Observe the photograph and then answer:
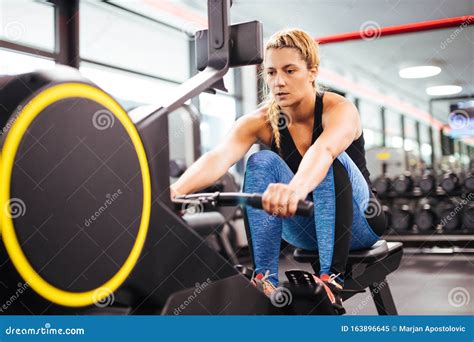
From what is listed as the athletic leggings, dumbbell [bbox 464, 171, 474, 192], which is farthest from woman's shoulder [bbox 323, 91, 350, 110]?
dumbbell [bbox 464, 171, 474, 192]

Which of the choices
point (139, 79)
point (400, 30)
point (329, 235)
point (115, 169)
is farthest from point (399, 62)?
point (115, 169)

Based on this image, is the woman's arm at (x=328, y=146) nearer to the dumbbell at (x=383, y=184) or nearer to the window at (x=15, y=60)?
the window at (x=15, y=60)

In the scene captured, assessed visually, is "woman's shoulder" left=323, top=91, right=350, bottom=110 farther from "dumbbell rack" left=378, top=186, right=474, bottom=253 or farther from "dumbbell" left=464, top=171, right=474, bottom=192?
"dumbbell rack" left=378, top=186, right=474, bottom=253

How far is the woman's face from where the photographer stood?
1485 mm

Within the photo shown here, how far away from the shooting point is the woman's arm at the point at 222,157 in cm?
139

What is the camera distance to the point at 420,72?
15.3 feet

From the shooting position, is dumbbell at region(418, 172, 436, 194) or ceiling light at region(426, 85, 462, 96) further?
dumbbell at region(418, 172, 436, 194)

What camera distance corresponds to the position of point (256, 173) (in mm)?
1440

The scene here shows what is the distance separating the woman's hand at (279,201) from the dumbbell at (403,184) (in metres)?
3.91

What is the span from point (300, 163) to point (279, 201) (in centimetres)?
39

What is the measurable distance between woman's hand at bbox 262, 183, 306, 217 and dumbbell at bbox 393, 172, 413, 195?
3.91 meters

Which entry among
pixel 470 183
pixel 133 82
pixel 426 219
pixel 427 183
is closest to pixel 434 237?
pixel 426 219

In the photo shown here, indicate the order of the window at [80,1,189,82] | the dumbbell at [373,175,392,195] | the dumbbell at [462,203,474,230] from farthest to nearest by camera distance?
the dumbbell at [373,175,392,195]
the dumbbell at [462,203,474,230]
the window at [80,1,189,82]

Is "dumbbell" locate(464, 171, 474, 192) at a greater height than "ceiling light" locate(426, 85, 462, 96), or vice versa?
"ceiling light" locate(426, 85, 462, 96)
